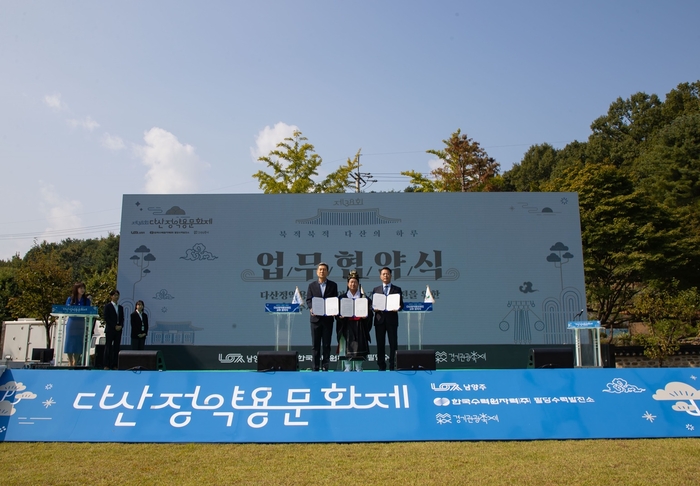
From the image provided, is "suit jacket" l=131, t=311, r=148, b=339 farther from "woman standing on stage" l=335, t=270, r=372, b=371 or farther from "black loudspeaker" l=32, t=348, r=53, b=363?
"woman standing on stage" l=335, t=270, r=372, b=371

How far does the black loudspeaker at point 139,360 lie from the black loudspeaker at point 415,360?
2227 millimetres

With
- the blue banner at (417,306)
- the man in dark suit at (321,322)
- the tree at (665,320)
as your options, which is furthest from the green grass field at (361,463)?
the tree at (665,320)

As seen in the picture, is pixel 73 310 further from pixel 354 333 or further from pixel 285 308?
pixel 354 333

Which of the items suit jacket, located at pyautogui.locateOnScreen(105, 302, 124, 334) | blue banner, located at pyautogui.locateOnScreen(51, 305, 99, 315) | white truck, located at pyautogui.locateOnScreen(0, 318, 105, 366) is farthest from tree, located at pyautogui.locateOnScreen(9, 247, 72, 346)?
blue banner, located at pyautogui.locateOnScreen(51, 305, 99, 315)

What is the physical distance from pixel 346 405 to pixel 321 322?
203 cm

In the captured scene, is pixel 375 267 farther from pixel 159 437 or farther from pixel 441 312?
pixel 159 437

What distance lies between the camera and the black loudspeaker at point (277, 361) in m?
4.91

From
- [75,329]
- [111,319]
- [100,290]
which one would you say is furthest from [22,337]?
[111,319]

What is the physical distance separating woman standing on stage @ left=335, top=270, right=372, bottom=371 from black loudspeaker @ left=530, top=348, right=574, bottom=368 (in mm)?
1889

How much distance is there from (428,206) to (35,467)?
7.42 m

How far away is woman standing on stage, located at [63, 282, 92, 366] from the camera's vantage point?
7387mm

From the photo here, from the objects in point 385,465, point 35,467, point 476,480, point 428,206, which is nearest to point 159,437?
point 35,467

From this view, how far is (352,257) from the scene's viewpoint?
9.70 metres

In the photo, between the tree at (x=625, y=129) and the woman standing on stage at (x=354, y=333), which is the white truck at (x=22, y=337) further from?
the tree at (x=625, y=129)
